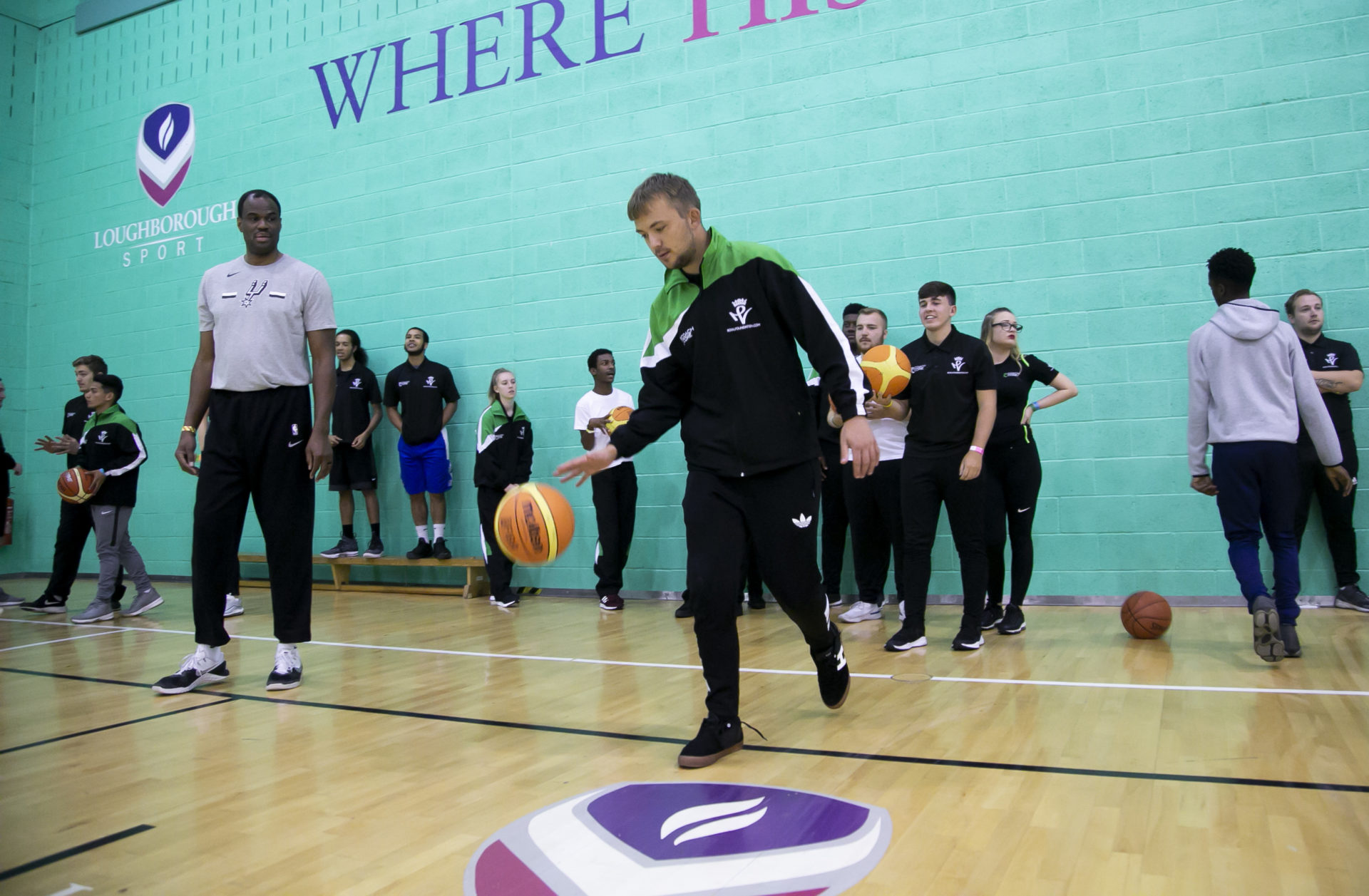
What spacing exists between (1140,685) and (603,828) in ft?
7.79

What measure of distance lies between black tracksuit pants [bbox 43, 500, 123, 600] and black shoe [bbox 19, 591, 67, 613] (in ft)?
0.08

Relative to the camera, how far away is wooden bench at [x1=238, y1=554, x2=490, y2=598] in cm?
732

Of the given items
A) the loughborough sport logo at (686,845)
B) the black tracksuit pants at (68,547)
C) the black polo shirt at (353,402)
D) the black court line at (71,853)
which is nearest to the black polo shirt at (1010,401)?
the loughborough sport logo at (686,845)

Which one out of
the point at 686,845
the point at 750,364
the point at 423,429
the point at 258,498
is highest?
the point at 423,429

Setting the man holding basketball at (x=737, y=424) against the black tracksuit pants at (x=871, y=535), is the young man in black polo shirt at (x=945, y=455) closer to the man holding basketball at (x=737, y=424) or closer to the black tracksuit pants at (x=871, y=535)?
the black tracksuit pants at (x=871, y=535)

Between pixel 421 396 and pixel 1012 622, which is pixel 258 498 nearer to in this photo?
pixel 1012 622

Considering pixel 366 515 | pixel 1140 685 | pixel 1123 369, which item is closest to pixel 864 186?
pixel 1123 369

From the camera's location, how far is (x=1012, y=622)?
186 inches

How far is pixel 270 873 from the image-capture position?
1875 mm

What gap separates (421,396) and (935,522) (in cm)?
480

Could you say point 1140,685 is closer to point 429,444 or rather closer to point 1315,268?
point 1315,268

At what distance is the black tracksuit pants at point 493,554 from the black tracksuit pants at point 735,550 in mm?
4223

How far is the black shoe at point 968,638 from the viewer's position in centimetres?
424

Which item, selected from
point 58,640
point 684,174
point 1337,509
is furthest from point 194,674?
point 1337,509
